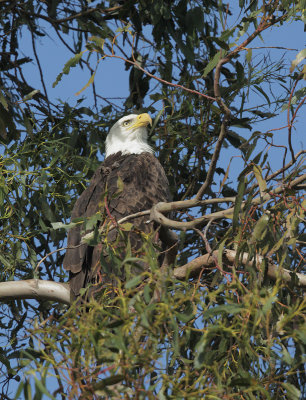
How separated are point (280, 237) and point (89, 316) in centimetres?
112

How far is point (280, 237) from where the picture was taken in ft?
10.5

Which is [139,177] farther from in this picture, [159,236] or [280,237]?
[280,237]

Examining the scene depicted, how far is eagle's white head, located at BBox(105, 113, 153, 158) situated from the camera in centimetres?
604

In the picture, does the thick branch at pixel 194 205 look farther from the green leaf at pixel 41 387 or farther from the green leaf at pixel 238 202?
the green leaf at pixel 41 387

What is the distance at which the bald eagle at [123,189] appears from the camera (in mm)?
4781

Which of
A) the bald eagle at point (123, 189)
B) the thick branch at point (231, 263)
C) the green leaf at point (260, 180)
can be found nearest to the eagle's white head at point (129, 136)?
the bald eagle at point (123, 189)

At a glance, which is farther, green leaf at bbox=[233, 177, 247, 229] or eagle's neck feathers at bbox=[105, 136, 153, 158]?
eagle's neck feathers at bbox=[105, 136, 153, 158]

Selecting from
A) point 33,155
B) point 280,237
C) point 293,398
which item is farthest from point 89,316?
point 33,155

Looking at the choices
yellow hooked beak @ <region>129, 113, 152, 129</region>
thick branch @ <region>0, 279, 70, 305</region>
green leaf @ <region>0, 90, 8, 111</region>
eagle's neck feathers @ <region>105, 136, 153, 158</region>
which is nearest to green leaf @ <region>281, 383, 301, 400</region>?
thick branch @ <region>0, 279, 70, 305</region>

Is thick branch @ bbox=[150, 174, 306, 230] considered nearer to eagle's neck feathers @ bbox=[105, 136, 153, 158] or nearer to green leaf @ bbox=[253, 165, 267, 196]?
green leaf @ bbox=[253, 165, 267, 196]

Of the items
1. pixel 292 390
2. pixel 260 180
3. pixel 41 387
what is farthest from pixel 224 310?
pixel 260 180

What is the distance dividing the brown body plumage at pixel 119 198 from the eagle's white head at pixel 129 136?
0.27 meters

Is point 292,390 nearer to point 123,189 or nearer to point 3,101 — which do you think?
point 123,189

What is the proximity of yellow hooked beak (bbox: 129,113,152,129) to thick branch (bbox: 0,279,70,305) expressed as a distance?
6.30 feet
